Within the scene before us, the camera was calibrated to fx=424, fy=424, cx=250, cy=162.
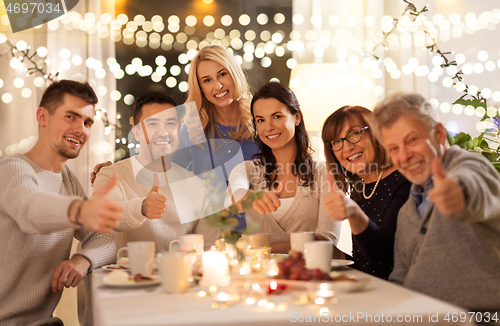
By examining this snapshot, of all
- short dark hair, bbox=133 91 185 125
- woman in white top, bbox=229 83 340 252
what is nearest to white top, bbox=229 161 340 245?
woman in white top, bbox=229 83 340 252

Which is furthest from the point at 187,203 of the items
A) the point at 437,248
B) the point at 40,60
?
the point at 40,60

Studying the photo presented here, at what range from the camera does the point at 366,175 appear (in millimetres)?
1492

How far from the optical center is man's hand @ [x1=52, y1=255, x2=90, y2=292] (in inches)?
50.8

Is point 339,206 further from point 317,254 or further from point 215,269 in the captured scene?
point 215,269

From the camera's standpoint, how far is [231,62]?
A: 212 centimetres

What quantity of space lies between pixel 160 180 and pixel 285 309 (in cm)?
110

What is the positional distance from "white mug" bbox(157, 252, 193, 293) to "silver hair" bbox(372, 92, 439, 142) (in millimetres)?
583

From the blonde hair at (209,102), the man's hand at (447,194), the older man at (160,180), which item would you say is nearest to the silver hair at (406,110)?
the man's hand at (447,194)

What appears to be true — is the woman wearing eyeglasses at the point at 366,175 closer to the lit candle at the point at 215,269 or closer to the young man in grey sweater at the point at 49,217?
the lit candle at the point at 215,269

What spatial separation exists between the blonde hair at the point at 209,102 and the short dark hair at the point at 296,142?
0.32m

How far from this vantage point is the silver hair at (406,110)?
40.0 inches

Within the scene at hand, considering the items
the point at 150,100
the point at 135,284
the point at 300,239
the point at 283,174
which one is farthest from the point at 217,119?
the point at 135,284

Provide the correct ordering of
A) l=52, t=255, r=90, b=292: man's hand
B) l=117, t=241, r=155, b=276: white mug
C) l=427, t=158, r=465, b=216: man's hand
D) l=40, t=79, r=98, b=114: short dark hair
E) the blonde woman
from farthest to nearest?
the blonde woman < l=40, t=79, r=98, b=114: short dark hair < l=52, t=255, r=90, b=292: man's hand < l=117, t=241, r=155, b=276: white mug < l=427, t=158, r=465, b=216: man's hand

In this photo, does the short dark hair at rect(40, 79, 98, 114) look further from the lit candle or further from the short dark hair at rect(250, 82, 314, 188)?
the lit candle
